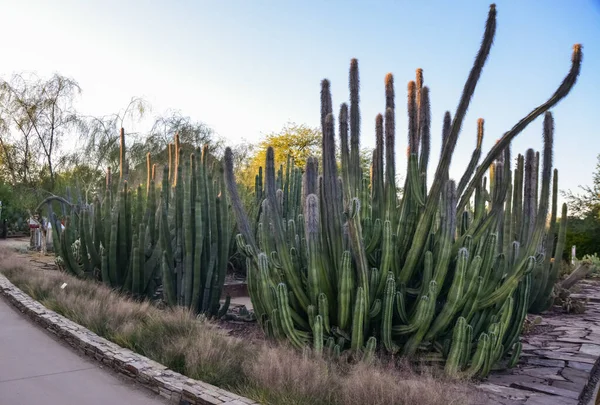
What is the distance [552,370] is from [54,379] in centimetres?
496

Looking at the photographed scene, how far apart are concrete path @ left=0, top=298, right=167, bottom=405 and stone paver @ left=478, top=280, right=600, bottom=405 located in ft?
10.0

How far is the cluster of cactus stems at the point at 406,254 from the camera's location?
5.22 metres

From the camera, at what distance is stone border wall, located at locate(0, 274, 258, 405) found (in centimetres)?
436

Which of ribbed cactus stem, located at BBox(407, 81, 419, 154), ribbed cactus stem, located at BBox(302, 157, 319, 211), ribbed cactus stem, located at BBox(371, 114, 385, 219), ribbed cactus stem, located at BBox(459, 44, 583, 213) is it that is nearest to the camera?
ribbed cactus stem, located at BBox(459, 44, 583, 213)

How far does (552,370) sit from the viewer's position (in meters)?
5.75

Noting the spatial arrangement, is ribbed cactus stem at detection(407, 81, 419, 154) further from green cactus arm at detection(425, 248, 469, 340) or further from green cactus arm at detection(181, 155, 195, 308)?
green cactus arm at detection(181, 155, 195, 308)

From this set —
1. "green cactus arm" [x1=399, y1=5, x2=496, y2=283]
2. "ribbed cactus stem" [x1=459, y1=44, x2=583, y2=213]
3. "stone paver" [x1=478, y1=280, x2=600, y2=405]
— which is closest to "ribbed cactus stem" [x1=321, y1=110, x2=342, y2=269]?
"green cactus arm" [x1=399, y1=5, x2=496, y2=283]

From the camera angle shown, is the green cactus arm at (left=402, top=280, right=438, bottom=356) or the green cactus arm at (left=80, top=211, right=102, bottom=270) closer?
the green cactus arm at (left=402, top=280, right=438, bottom=356)

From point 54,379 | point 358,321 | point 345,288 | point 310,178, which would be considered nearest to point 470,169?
point 310,178

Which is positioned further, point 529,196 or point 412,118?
point 529,196

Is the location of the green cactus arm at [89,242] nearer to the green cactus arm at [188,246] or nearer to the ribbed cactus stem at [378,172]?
the green cactus arm at [188,246]

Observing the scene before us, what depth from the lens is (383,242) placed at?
5.45 meters

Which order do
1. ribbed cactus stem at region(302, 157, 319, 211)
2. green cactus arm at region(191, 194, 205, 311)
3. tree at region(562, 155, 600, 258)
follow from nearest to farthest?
ribbed cactus stem at region(302, 157, 319, 211) < green cactus arm at region(191, 194, 205, 311) < tree at region(562, 155, 600, 258)

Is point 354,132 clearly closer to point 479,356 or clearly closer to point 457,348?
point 457,348
